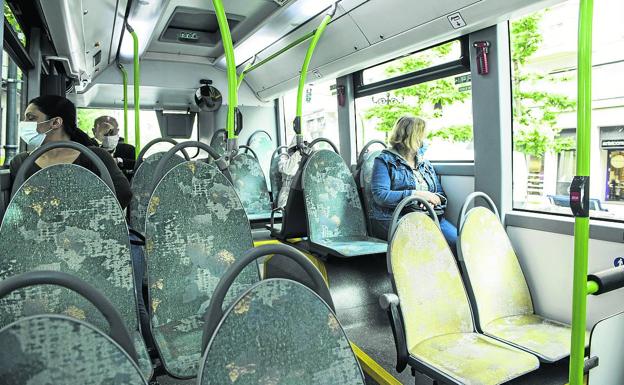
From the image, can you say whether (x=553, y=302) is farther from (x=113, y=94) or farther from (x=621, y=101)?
(x=113, y=94)

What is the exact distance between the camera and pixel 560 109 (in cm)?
303

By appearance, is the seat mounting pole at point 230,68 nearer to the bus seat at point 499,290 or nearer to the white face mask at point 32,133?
the white face mask at point 32,133

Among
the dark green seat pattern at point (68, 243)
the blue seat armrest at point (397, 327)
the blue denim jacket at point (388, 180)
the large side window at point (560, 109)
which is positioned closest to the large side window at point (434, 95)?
the large side window at point (560, 109)

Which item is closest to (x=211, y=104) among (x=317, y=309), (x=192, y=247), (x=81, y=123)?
(x=81, y=123)

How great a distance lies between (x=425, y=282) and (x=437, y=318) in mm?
179

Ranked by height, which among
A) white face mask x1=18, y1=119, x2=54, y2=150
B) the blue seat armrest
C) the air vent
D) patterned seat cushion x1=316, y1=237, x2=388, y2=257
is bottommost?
the blue seat armrest

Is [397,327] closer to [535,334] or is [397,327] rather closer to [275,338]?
[535,334]

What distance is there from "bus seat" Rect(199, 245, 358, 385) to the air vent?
4.82 meters

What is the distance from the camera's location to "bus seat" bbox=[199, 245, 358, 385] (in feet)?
3.36

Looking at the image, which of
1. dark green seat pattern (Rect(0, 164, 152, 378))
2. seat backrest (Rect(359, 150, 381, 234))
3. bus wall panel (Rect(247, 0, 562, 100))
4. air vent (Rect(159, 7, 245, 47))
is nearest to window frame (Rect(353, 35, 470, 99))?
bus wall panel (Rect(247, 0, 562, 100))

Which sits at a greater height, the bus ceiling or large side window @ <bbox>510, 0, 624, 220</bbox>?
the bus ceiling

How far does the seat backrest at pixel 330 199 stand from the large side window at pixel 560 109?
1129 millimetres

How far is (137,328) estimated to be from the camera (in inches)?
77.6

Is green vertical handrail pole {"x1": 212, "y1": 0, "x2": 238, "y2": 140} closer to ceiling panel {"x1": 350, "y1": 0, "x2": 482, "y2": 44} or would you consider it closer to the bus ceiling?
the bus ceiling
